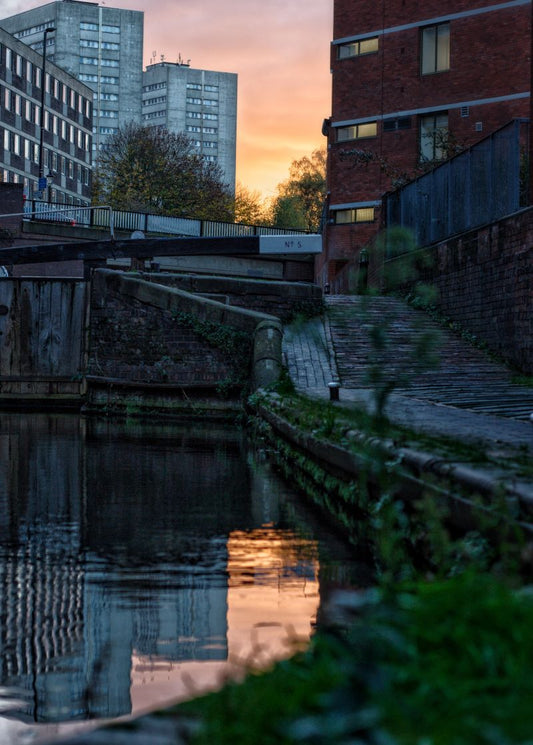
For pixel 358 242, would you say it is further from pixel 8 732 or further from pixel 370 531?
pixel 8 732

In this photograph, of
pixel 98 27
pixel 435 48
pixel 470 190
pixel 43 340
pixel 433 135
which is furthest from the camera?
pixel 98 27

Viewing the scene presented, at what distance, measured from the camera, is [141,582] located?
468 centimetres

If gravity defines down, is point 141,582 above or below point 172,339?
below

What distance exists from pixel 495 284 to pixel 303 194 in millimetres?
69091

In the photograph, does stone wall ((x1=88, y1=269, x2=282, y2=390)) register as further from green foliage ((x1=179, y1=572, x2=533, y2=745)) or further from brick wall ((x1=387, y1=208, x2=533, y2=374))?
green foliage ((x1=179, y1=572, x2=533, y2=745))

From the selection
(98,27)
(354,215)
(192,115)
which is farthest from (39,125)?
(192,115)

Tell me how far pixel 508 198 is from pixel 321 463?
10.0 m

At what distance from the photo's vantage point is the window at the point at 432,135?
3275 cm

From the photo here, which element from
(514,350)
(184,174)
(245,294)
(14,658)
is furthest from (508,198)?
(184,174)

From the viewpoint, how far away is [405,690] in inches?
75.1

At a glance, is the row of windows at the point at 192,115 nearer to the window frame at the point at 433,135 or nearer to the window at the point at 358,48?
the window at the point at 358,48

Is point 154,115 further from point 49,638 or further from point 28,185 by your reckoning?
point 49,638

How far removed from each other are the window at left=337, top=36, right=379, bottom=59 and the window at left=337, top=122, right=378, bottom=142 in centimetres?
249

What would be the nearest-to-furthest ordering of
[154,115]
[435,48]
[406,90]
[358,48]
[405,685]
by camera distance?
[405,685] < [435,48] < [406,90] < [358,48] < [154,115]
